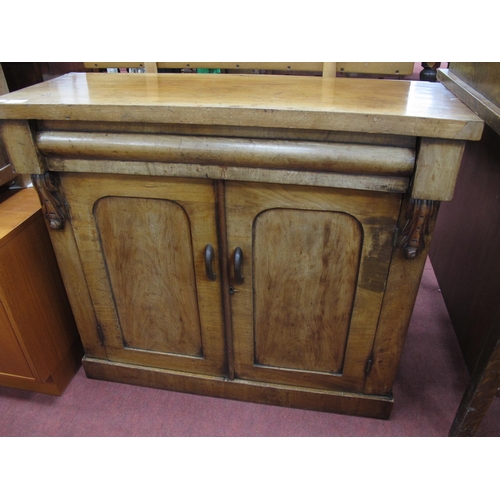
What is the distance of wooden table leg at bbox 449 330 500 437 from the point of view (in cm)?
115

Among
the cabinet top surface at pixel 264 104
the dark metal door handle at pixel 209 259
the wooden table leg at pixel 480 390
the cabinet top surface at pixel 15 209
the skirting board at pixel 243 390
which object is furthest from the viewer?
the skirting board at pixel 243 390

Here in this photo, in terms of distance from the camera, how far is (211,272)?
129cm

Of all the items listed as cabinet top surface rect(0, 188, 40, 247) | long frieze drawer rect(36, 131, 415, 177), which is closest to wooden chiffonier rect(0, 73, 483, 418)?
long frieze drawer rect(36, 131, 415, 177)

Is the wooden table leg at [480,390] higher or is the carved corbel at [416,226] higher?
the carved corbel at [416,226]

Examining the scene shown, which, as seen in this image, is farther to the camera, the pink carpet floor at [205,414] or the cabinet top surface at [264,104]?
the pink carpet floor at [205,414]

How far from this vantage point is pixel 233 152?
3.56 ft

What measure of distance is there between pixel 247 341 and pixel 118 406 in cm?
60

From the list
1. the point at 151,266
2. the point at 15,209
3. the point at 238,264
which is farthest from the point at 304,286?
the point at 15,209

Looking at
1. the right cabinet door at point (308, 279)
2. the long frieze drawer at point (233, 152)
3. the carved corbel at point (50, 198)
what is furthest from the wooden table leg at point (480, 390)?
the carved corbel at point (50, 198)

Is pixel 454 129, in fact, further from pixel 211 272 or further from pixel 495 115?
pixel 211 272

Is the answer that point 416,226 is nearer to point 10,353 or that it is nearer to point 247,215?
point 247,215

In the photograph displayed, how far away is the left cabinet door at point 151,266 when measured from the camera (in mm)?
1235

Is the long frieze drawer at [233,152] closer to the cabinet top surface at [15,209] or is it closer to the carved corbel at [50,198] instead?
the carved corbel at [50,198]

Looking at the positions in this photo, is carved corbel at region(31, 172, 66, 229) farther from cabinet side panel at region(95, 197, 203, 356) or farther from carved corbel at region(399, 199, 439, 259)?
carved corbel at region(399, 199, 439, 259)
